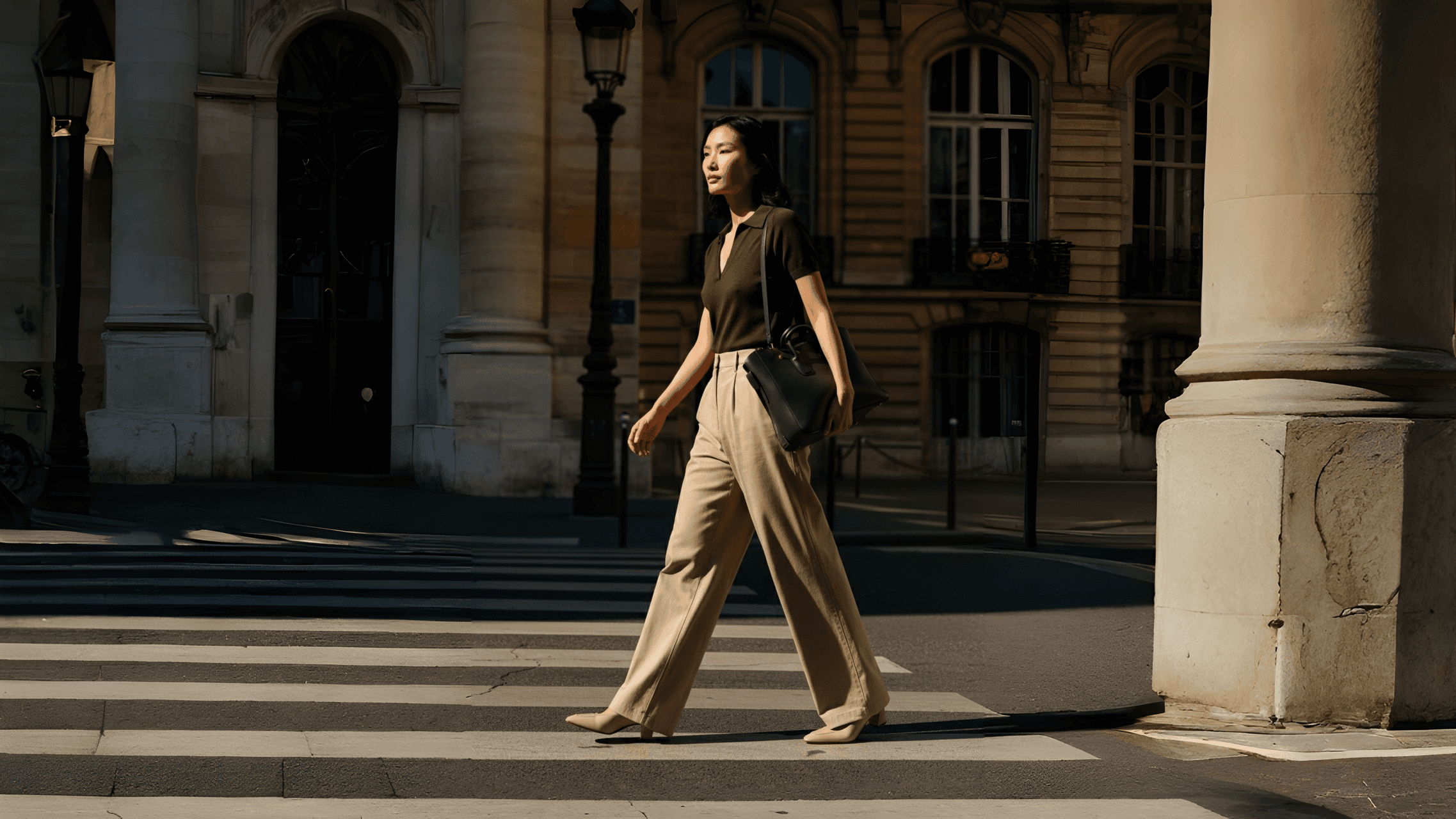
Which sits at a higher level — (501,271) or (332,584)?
(501,271)

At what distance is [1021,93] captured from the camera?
102 feet

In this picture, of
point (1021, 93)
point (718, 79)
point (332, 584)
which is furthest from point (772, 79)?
point (332, 584)

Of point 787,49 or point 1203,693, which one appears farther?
point 787,49

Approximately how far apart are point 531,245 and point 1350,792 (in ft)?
51.8

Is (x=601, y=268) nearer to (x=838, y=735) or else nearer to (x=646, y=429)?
(x=646, y=429)

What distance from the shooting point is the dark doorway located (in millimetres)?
19922

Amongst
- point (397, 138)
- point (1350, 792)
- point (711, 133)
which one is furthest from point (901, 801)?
point (397, 138)

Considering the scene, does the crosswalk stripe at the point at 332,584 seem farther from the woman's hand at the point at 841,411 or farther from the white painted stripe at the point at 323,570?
the woman's hand at the point at 841,411

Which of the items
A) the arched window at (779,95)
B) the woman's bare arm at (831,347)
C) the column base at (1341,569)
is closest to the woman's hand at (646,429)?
the woman's bare arm at (831,347)

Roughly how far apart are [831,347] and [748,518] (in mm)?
663

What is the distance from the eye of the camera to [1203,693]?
18.0 feet

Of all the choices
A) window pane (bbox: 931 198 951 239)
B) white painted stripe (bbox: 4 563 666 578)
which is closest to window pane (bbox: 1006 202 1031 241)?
window pane (bbox: 931 198 951 239)

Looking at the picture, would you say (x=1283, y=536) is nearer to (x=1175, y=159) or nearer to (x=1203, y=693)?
(x=1203, y=693)

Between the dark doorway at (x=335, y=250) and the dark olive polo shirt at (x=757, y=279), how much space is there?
15.7 m
